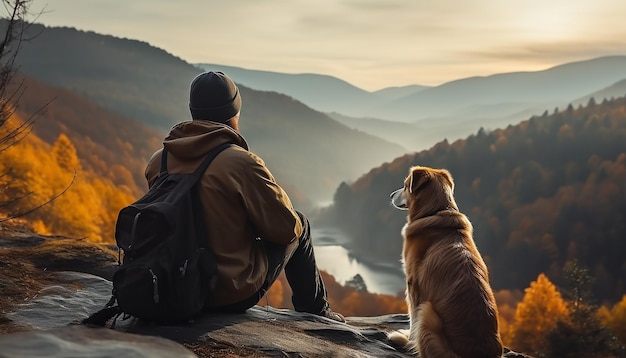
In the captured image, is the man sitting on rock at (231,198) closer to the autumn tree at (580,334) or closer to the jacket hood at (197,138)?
the jacket hood at (197,138)

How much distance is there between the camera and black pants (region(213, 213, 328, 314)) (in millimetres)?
5668

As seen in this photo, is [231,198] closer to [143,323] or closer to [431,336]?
[143,323]

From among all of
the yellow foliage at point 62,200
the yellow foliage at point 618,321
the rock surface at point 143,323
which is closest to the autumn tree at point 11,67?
the rock surface at point 143,323

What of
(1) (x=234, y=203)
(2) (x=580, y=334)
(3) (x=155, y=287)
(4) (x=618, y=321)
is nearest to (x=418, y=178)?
(1) (x=234, y=203)

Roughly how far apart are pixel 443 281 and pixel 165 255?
7.94 ft

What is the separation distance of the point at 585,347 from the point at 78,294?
37.1 m

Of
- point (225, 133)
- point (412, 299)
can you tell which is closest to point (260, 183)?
point (225, 133)

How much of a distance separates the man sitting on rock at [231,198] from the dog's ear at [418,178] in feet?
A: 4.85

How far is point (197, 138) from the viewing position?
5.11 meters

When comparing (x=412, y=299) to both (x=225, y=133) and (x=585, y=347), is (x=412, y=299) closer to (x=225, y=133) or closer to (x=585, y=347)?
(x=225, y=133)

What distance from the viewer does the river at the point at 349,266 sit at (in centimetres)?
10831

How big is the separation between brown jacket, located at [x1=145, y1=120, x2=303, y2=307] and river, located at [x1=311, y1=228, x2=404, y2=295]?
9322 centimetres


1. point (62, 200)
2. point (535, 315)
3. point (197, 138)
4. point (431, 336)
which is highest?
point (197, 138)

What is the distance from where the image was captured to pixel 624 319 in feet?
222
